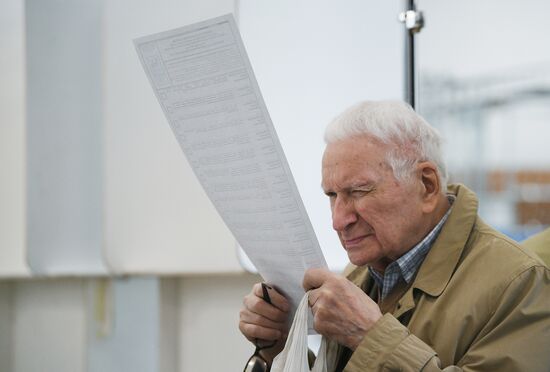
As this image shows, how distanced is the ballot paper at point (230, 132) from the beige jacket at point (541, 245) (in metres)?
0.52

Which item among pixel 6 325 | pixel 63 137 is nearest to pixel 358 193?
pixel 63 137

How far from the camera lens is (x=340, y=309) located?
3.55 ft

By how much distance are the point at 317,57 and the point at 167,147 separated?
0.58m

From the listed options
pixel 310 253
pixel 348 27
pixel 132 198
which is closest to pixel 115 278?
pixel 132 198

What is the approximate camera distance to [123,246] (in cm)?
234

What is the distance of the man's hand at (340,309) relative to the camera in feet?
3.51

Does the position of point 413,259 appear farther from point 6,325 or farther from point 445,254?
point 6,325

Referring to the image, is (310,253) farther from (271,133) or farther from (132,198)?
(132,198)

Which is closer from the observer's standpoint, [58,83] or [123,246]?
[123,246]

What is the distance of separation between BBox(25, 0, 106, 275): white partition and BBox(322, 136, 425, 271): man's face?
153 centimetres

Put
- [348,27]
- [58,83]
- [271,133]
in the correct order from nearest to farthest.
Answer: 1. [271,133]
2. [348,27]
3. [58,83]

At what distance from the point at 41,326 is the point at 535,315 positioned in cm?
225

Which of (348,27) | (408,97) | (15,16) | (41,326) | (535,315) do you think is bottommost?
(41,326)

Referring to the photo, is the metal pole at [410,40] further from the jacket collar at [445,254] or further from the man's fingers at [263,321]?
the man's fingers at [263,321]
